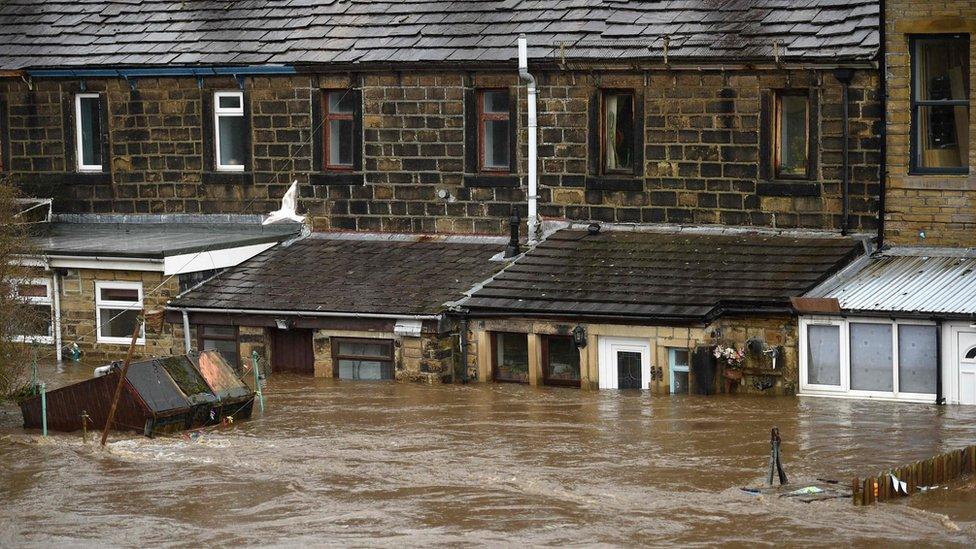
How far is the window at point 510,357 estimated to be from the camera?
89.8ft

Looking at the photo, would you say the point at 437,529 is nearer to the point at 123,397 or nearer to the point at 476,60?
the point at 123,397

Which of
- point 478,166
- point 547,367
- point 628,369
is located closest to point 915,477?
point 628,369

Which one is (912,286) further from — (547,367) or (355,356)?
(355,356)

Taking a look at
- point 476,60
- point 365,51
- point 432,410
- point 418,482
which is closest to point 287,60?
point 365,51

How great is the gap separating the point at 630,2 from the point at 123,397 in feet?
34.3

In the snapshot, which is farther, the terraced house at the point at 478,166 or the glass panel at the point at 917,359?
the terraced house at the point at 478,166

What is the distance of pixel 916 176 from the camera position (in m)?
26.8

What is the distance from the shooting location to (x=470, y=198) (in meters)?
30.5

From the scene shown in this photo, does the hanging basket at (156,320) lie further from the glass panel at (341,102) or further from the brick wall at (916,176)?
the brick wall at (916,176)

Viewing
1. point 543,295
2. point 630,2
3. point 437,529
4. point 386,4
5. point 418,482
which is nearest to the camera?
point 437,529

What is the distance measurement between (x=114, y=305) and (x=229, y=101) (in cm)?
434

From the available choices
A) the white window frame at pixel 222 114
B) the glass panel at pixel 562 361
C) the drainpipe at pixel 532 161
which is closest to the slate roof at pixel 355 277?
the drainpipe at pixel 532 161

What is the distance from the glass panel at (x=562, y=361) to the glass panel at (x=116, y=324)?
285 inches

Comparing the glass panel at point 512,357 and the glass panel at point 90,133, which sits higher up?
the glass panel at point 90,133
